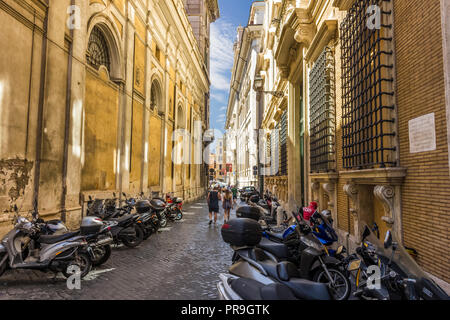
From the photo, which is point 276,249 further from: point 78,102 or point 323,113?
point 78,102

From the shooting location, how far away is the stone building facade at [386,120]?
3943 millimetres

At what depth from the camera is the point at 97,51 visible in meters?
10.8

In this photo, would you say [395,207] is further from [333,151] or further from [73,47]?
[73,47]

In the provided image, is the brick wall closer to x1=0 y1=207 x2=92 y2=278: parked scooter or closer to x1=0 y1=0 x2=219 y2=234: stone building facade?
x1=0 y1=207 x2=92 y2=278: parked scooter

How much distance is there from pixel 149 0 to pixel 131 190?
9032 mm

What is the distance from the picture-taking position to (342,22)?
718 centimetres

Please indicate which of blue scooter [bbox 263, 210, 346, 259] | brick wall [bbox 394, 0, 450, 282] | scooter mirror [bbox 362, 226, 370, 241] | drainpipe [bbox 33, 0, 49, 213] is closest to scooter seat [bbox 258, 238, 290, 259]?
blue scooter [bbox 263, 210, 346, 259]

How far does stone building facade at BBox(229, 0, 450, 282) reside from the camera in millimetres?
3943

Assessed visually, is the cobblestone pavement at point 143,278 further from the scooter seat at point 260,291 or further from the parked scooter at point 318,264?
the scooter seat at point 260,291

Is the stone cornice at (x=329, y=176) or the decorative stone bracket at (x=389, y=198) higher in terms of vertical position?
the stone cornice at (x=329, y=176)

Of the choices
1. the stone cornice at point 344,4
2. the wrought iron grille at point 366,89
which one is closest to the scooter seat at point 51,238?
the wrought iron grille at point 366,89

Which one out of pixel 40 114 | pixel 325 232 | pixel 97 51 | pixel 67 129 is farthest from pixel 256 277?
pixel 97 51

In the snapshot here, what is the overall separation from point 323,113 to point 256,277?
6320 millimetres

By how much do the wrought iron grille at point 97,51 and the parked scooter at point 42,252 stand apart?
21.3 ft
